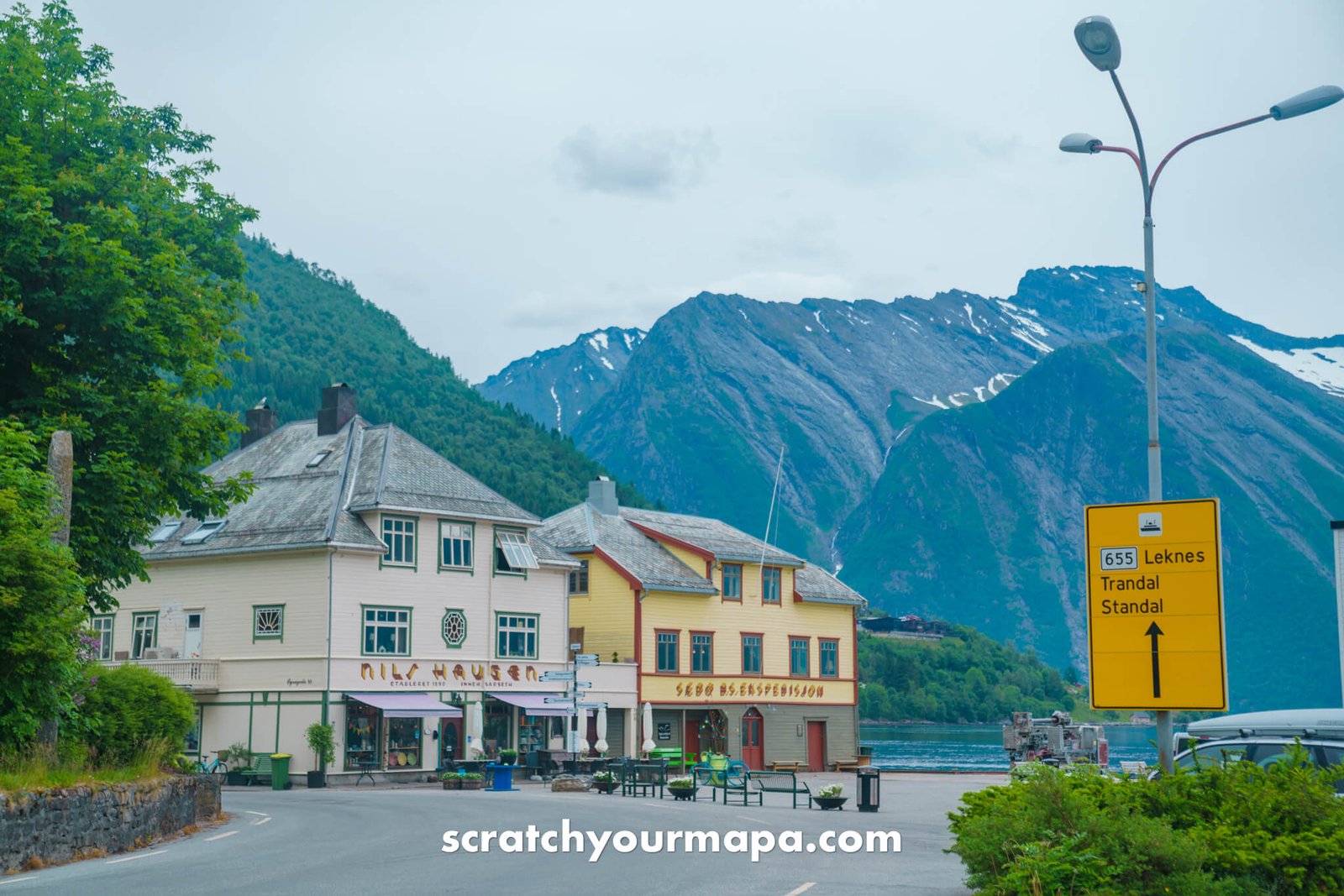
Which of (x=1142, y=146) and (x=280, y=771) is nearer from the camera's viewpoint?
(x=1142, y=146)

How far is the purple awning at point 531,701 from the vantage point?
5288 cm

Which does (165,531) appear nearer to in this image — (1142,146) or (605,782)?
(605,782)

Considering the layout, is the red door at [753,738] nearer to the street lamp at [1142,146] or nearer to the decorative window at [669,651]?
the decorative window at [669,651]

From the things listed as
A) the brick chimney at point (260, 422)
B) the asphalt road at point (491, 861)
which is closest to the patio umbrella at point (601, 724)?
the brick chimney at point (260, 422)

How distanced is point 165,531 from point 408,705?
12.2 meters

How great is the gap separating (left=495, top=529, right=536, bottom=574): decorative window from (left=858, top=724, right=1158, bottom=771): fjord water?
43.8 metres

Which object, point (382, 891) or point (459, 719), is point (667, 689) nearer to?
point (459, 719)

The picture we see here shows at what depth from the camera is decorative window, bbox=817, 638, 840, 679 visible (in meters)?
67.2

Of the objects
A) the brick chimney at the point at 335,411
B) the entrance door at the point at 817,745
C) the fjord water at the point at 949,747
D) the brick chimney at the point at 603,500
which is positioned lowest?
the fjord water at the point at 949,747

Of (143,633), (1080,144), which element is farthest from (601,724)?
(1080,144)

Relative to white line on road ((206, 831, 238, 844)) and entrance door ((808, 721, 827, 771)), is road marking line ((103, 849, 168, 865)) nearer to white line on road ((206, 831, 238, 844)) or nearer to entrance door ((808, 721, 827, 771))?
white line on road ((206, 831, 238, 844))

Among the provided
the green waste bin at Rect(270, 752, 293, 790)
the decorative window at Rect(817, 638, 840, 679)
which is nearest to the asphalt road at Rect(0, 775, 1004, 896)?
the green waste bin at Rect(270, 752, 293, 790)

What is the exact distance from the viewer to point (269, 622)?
4928 cm

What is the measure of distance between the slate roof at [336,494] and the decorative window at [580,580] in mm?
3612
